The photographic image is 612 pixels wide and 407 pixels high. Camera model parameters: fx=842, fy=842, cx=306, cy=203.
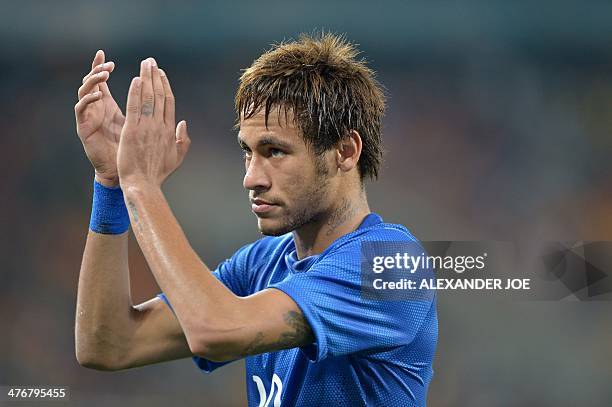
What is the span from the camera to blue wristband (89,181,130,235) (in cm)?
249

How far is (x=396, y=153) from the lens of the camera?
19.8ft

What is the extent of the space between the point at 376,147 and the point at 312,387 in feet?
2.56

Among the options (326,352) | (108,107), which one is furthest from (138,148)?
(326,352)

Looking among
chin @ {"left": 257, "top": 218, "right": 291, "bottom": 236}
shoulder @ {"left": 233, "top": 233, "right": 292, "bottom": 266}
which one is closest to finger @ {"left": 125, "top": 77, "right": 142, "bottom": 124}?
chin @ {"left": 257, "top": 218, "right": 291, "bottom": 236}

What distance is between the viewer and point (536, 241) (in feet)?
18.6

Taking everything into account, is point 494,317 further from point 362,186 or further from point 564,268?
point 362,186

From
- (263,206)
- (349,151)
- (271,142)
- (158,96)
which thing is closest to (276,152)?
(271,142)

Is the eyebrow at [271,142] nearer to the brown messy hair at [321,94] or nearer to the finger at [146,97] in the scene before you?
the brown messy hair at [321,94]

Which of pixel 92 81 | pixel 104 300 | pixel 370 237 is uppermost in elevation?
pixel 92 81

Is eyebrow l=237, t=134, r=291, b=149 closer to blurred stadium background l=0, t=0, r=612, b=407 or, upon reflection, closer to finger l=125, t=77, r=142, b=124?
finger l=125, t=77, r=142, b=124

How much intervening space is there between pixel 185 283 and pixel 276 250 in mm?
836

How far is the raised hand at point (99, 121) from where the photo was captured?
7.88ft

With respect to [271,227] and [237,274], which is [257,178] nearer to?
[271,227]

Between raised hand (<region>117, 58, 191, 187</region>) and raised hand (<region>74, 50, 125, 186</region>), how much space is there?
286 mm
